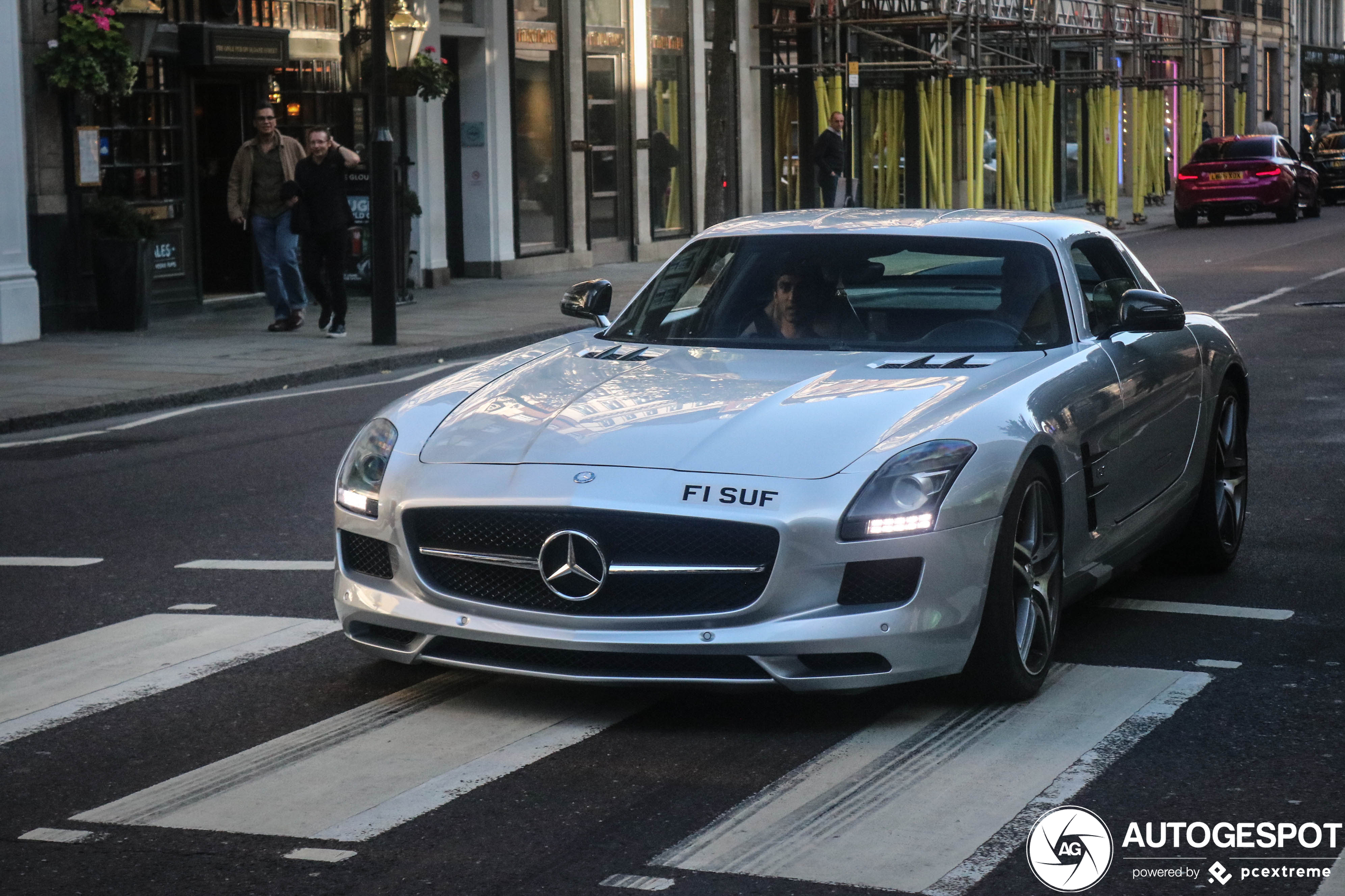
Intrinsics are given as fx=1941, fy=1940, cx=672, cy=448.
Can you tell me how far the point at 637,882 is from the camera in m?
4.04

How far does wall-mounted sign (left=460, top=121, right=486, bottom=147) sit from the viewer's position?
83.3ft

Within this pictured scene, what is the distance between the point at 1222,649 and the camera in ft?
20.2

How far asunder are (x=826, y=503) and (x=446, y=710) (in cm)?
126

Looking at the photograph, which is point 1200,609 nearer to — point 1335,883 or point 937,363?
point 937,363

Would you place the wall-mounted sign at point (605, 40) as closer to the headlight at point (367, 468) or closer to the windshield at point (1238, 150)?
the windshield at point (1238, 150)

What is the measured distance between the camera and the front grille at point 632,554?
503 centimetres

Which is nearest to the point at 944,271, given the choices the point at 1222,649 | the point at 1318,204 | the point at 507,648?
the point at 1222,649

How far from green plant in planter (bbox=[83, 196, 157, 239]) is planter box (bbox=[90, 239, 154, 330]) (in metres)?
0.11

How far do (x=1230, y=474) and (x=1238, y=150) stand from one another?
3283cm

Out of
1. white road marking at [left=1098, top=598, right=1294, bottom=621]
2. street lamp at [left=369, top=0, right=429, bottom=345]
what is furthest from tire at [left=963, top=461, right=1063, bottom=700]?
street lamp at [left=369, top=0, right=429, bottom=345]

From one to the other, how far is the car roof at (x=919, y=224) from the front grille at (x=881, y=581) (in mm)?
1915

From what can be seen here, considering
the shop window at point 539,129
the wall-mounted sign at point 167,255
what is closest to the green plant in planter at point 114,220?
the wall-mounted sign at point 167,255

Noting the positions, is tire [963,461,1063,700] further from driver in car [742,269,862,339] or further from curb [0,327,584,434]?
curb [0,327,584,434]

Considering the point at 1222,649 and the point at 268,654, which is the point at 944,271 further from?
the point at 268,654
